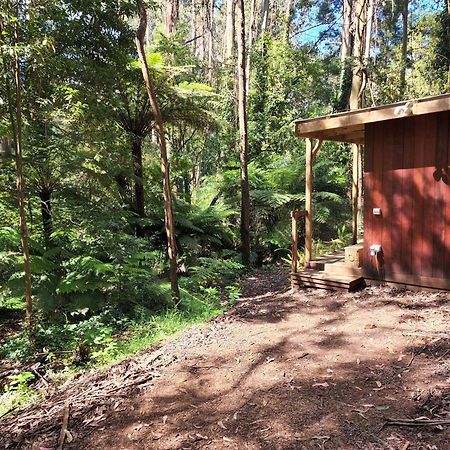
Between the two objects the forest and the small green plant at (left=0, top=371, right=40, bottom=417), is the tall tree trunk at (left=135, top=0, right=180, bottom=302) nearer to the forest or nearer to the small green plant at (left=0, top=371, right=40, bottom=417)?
the forest

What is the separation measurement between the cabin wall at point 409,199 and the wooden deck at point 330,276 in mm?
217

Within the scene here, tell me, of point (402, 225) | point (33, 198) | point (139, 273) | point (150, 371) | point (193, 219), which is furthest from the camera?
point (193, 219)

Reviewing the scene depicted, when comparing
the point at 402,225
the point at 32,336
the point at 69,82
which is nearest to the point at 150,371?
the point at 32,336

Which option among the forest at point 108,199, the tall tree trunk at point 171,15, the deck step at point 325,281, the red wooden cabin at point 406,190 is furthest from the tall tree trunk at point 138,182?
the tall tree trunk at point 171,15

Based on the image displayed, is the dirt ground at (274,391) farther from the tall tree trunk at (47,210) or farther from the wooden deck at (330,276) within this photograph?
the tall tree trunk at (47,210)

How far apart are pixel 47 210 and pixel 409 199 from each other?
5329 mm

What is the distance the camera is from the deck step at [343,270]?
19.3 ft

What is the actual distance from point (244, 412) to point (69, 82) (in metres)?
6.09

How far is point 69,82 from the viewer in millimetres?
6734

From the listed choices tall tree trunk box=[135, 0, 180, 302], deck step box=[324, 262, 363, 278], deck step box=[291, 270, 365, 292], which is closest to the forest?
tall tree trunk box=[135, 0, 180, 302]

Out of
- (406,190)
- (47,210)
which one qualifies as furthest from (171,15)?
(406,190)

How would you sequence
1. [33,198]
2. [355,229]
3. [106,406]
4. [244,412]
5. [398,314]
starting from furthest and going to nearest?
[355,229], [33,198], [398,314], [106,406], [244,412]

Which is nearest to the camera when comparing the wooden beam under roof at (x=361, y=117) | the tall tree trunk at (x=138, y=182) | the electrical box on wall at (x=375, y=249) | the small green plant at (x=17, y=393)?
the small green plant at (x=17, y=393)

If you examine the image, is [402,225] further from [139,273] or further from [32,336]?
[32,336]
